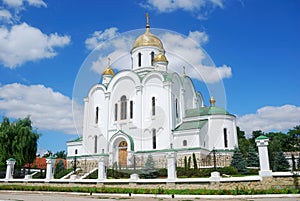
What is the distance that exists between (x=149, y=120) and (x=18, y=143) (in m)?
10.7

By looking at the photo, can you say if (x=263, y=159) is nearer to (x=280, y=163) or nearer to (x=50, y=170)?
Answer: (x=280, y=163)

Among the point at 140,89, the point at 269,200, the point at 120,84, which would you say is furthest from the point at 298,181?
the point at 120,84

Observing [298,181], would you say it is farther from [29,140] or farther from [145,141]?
[29,140]

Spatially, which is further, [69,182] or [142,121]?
[142,121]

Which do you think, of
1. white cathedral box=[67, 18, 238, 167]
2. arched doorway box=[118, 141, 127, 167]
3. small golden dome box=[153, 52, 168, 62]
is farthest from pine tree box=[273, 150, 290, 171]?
small golden dome box=[153, 52, 168, 62]

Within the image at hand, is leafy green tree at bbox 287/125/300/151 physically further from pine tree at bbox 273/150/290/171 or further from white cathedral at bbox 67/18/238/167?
pine tree at bbox 273/150/290/171

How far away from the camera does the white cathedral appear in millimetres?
22391

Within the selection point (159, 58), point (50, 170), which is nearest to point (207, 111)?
point (159, 58)

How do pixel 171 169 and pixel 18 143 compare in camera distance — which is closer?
pixel 171 169

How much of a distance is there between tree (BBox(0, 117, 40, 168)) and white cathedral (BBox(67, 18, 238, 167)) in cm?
517

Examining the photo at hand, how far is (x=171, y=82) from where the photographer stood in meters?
23.6

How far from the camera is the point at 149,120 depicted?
23.5 meters

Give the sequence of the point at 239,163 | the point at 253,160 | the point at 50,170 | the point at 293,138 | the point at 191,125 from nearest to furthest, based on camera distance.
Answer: the point at 50,170 → the point at 239,163 → the point at 253,160 → the point at 191,125 → the point at 293,138

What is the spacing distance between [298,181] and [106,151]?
17.1m
